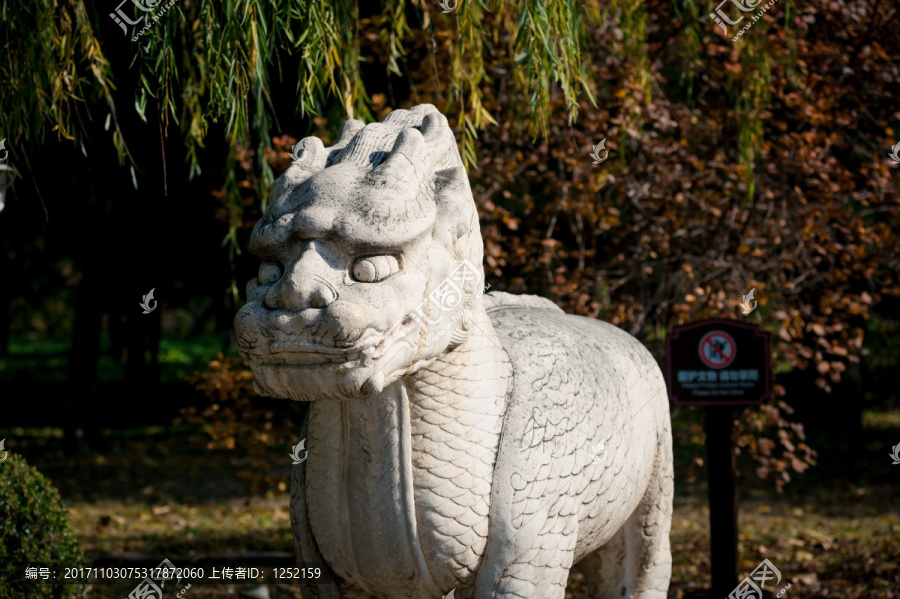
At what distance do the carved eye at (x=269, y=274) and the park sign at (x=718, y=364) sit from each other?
2.58 meters

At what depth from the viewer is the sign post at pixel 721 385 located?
3.92 metres

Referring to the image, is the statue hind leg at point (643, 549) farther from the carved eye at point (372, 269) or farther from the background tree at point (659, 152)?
the background tree at point (659, 152)

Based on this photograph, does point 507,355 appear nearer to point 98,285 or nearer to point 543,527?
point 543,527

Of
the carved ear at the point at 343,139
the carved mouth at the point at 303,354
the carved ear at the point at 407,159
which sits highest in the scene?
the carved ear at the point at 343,139

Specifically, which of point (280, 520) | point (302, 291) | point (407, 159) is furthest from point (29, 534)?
point (280, 520)

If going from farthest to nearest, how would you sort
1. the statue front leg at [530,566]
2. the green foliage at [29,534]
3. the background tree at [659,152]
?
the background tree at [659,152], the green foliage at [29,534], the statue front leg at [530,566]

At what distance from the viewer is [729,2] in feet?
16.3

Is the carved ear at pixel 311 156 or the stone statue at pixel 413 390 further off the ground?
the carved ear at pixel 311 156

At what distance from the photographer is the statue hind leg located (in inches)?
121

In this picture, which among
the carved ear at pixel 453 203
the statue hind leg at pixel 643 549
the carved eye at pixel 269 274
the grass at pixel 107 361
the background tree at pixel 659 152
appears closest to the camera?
the carved eye at pixel 269 274

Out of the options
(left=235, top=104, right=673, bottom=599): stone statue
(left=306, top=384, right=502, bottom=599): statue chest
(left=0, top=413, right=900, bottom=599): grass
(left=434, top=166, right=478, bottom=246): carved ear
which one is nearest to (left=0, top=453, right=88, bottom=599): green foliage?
(left=0, top=413, right=900, bottom=599): grass

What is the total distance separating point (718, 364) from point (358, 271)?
2651 mm

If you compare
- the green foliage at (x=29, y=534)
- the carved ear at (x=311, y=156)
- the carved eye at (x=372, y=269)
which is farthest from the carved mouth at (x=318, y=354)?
the green foliage at (x=29, y=534)

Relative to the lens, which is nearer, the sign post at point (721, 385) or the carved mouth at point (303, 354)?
the carved mouth at point (303, 354)
